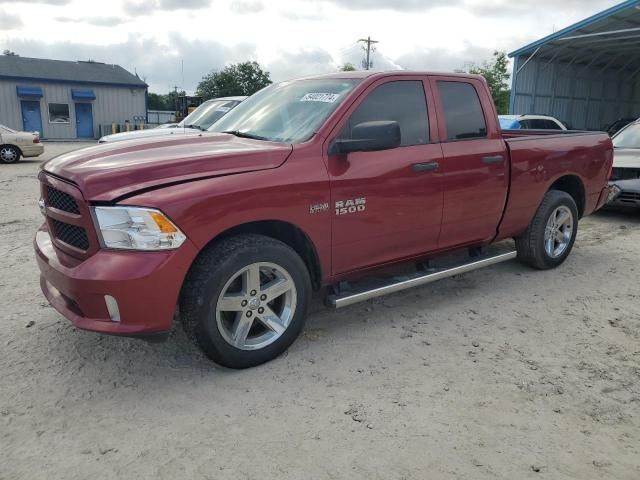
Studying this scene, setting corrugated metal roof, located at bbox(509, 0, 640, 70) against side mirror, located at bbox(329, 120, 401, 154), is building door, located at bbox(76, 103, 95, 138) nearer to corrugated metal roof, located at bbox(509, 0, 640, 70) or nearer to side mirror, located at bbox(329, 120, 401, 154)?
corrugated metal roof, located at bbox(509, 0, 640, 70)

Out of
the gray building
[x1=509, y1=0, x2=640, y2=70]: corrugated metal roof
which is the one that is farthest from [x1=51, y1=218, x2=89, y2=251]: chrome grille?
the gray building

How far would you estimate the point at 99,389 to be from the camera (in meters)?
3.29

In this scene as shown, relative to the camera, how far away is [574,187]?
6.00 meters

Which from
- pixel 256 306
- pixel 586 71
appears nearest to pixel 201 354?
pixel 256 306

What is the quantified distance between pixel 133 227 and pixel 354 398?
5.34ft

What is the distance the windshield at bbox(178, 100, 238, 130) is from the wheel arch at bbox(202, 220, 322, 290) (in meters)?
7.14

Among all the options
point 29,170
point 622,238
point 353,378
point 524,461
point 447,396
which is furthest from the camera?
point 29,170

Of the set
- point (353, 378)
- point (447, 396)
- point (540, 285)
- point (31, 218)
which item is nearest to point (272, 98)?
point (353, 378)

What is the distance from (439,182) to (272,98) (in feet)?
5.20

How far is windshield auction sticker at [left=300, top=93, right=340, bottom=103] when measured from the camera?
401cm

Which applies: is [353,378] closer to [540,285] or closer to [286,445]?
[286,445]

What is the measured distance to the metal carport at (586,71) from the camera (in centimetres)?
1969

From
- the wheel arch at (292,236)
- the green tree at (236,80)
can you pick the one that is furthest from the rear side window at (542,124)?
the green tree at (236,80)

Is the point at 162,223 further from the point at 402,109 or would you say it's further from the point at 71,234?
the point at 402,109
